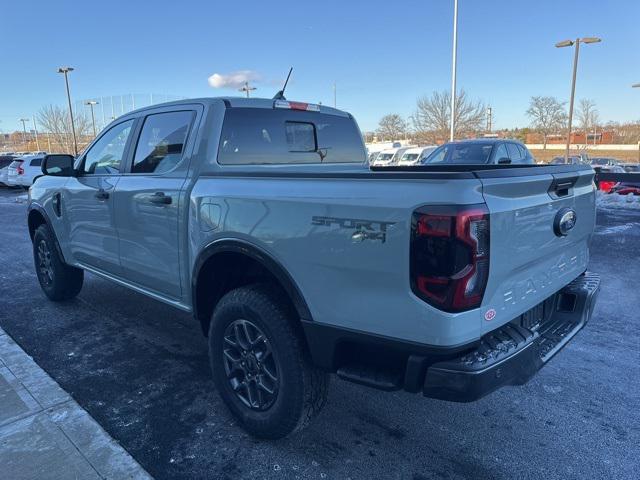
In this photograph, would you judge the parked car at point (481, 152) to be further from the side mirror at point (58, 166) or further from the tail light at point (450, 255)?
the tail light at point (450, 255)

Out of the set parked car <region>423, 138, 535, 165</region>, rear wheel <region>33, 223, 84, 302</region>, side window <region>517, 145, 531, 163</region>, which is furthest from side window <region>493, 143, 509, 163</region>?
rear wheel <region>33, 223, 84, 302</region>

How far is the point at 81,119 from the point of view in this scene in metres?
61.1

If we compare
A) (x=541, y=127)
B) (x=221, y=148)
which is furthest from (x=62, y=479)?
(x=541, y=127)

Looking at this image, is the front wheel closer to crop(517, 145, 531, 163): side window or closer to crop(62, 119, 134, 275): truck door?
crop(62, 119, 134, 275): truck door

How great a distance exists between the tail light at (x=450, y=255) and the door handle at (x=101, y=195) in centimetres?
285

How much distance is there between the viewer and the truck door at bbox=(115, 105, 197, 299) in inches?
128

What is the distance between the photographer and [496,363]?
2.11 meters

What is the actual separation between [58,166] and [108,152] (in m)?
0.66

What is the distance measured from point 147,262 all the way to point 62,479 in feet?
5.06

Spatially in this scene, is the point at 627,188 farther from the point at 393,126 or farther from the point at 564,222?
the point at 393,126

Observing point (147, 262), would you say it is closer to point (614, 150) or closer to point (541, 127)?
point (541, 127)

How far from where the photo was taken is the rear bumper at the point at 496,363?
6.71 feet

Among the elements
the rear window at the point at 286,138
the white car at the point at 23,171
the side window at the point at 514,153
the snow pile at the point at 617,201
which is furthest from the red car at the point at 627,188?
the white car at the point at 23,171

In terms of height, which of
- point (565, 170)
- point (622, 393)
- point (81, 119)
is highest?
point (81, 119)
